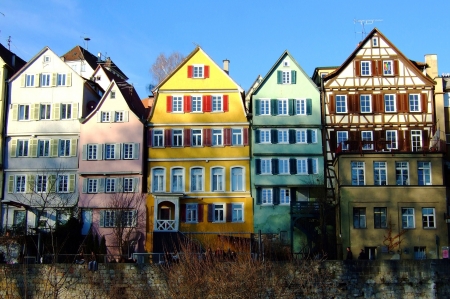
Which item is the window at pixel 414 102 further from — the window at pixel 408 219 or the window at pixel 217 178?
the window at pixel 217 178

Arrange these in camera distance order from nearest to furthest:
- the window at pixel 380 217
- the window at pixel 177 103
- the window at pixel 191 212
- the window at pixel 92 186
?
the window at pixel 380 217 < the window at pixel 191 212 < the window at pixel 92 186 < the window at pixel 177 103

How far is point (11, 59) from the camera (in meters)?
53.3

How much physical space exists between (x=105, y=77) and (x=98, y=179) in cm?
1416

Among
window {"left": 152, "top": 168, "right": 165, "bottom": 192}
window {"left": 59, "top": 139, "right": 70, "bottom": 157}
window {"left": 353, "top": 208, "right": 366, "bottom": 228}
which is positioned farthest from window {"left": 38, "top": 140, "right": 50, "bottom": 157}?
window {"left": 353, "top": 208, "right": 366, "bottom": 228}

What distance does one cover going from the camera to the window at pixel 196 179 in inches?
1900

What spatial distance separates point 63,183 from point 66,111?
5.29m

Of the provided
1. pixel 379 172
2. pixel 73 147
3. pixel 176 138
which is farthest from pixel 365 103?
pixel 73 147

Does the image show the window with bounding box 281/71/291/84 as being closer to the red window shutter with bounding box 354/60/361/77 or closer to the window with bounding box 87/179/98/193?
the red window shutter with bounding box 354/60/361/77

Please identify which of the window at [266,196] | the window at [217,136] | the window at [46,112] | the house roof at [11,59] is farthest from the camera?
the house roof at [11,59]

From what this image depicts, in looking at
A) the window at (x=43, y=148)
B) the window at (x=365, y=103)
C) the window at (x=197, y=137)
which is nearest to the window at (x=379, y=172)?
the window at (x=365, y=103)

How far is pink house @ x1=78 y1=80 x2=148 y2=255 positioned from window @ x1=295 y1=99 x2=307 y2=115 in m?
11.1

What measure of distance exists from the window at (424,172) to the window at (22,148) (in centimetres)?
2740

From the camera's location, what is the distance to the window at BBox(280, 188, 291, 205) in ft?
156

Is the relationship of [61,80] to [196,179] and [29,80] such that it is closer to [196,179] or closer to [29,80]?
[29,80]
